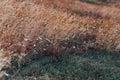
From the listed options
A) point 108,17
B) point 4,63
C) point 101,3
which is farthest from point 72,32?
point 101,3

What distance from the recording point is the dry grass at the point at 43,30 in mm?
6719

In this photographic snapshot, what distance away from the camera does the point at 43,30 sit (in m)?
7.37

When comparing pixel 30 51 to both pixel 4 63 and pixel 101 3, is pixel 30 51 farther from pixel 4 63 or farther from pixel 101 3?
pixel 101 3

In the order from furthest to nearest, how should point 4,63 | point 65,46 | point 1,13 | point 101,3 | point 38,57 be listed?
1. point 101,3
2. point 1,13
3. point 65,46
4. point 38,57
5. point 4,63

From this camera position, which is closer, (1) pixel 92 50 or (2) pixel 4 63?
(2) pixel 4 63

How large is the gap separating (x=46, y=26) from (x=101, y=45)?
125 cm

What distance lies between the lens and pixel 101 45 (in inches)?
291

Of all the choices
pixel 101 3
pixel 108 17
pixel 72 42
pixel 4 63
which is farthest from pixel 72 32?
pixel 101 3

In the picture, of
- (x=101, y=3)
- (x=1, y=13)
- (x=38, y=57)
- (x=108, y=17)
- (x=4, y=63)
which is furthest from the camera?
(x=101, y=3)

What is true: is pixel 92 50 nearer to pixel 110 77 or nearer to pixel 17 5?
pixel 110 77

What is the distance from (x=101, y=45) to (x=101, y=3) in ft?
23.5

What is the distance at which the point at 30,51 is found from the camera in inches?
259

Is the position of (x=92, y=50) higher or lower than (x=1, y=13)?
lower

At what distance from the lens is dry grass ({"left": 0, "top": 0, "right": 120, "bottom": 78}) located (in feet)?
22.0
